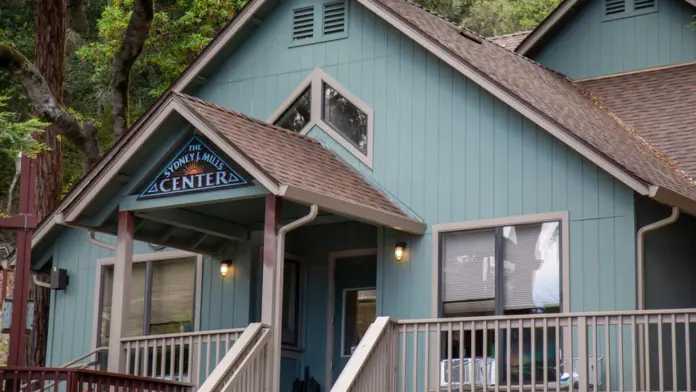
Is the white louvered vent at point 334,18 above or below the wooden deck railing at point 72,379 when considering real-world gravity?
above

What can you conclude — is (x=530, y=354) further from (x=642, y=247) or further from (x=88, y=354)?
(x=88, y=354)

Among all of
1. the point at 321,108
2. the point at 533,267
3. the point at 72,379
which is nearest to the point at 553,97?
the point at 533,267

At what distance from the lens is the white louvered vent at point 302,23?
1731cm

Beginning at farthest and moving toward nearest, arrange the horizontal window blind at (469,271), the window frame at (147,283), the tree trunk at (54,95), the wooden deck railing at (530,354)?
the tree trunk at (54,95)
the window frame at (147,283)
the horizontal window blind at (469,271)
the wooden deck railing at (530,354)

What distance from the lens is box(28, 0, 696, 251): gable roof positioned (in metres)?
14.0

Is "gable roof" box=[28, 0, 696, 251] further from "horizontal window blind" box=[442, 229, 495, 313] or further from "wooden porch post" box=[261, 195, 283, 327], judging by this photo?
"wooden porch post" box=[261, 195, 283, 327]

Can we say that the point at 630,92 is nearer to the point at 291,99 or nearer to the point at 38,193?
the point at 291,99

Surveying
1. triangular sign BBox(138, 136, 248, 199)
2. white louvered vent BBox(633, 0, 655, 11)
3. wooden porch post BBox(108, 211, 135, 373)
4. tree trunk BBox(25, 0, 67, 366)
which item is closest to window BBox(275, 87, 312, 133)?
triangular sign BBox(138, 136, 248, 199)

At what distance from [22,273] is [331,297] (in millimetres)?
4929

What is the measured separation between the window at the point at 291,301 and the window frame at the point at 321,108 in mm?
1870

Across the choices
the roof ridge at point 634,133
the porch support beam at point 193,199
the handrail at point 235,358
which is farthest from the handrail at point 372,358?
the roof ridge at point 634,133

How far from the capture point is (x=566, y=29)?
19578 millimetres

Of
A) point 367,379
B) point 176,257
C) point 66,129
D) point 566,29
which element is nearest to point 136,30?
point 66,129

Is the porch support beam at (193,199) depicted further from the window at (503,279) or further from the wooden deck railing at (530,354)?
the window at (503,279)
